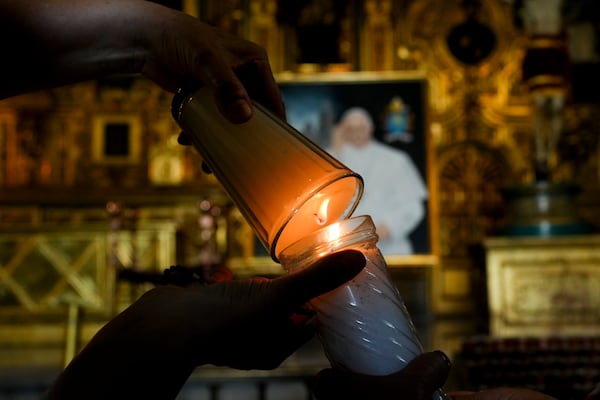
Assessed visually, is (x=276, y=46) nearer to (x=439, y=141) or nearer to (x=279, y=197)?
(x=439, y=141)

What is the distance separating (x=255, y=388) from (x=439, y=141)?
158 inches

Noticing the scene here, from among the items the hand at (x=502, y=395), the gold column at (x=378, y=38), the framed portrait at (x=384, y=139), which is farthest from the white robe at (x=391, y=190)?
the hand at (x=502, y=395)

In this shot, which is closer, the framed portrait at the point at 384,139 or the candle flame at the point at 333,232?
the candle flame at the point at 333,232

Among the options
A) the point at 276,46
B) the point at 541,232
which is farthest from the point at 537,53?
the point at 276,46

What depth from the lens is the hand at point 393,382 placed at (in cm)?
40

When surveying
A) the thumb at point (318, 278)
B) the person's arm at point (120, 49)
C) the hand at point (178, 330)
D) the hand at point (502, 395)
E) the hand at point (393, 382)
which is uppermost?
the person's arm at point (120, 49)

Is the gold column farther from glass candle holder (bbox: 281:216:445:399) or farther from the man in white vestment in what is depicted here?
glass candle holder (bbox: 281:216:445:399)

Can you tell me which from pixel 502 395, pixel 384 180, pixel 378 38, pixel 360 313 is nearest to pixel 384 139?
pixel 384 180

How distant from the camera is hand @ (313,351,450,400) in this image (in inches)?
15.9

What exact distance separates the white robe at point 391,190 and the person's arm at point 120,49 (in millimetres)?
4811

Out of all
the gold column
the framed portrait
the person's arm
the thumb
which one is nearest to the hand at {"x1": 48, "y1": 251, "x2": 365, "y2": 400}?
the thumb

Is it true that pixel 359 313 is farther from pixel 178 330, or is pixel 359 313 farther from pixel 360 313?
pixel 178 330

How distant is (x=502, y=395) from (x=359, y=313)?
17 cm

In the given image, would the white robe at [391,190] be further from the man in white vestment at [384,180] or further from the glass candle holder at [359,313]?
the glass candle holder at [359,313]
